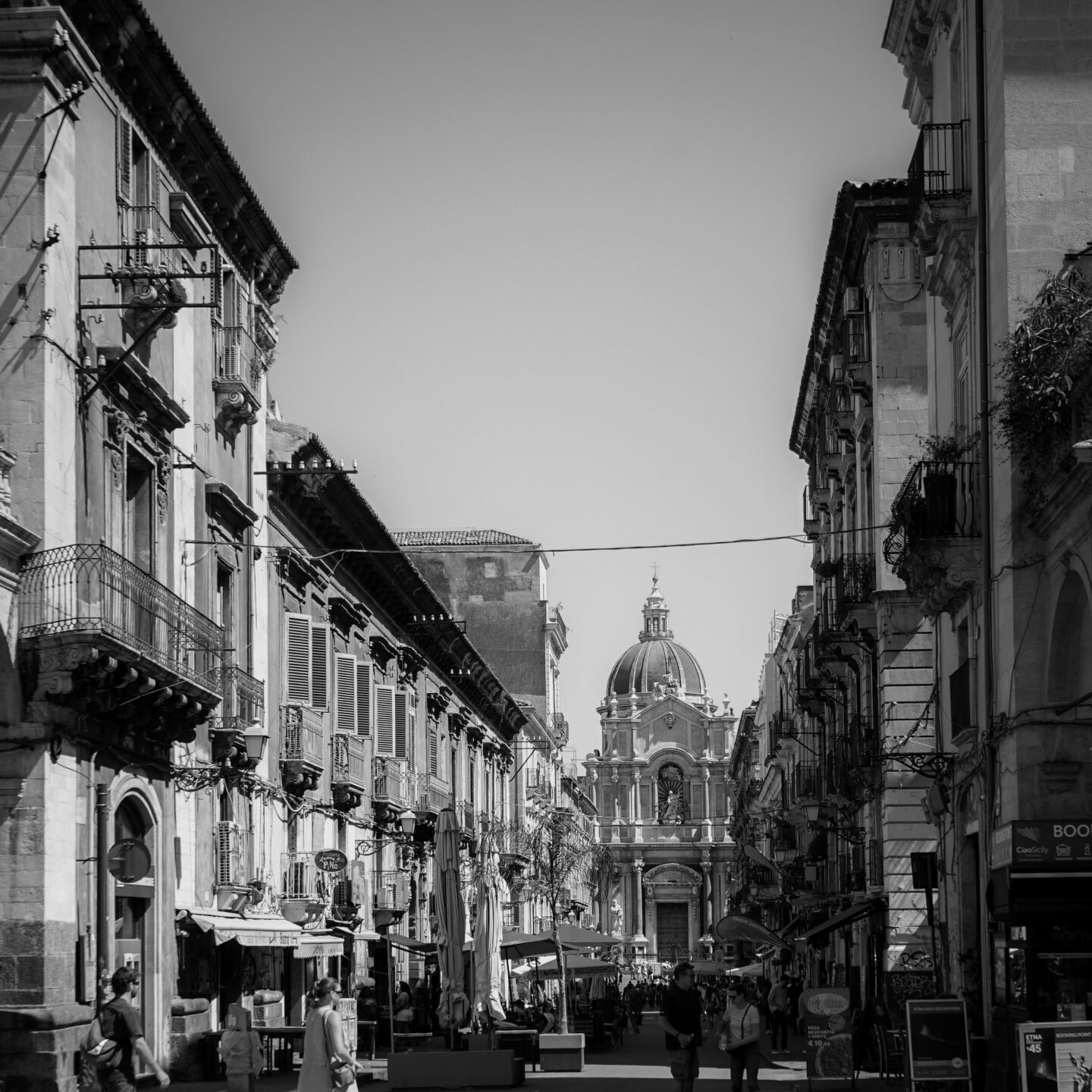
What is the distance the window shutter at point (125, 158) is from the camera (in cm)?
2480

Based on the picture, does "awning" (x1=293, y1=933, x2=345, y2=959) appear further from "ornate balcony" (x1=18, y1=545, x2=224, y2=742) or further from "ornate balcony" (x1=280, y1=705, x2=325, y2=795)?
"ornate balcony" (x1=18, y1=545, x2=224, y2=742)

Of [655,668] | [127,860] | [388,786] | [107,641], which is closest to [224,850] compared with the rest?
[127,860]

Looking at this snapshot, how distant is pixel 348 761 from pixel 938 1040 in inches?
772

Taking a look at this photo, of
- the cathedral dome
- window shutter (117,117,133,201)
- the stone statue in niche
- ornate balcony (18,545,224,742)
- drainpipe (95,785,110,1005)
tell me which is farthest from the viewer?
the cathedral dome

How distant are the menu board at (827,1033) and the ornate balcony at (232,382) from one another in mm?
11715

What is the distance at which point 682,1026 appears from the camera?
20812 millimetres

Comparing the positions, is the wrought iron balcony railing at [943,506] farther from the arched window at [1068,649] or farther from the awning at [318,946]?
the awning at [318,946]

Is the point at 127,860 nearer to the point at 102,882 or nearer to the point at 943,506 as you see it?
the point at 102,882

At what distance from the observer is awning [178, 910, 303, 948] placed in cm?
2716

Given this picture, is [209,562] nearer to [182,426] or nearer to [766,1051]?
[182,426]

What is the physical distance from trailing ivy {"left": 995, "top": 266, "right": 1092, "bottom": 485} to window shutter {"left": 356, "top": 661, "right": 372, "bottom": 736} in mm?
21737

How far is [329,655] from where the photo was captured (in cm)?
3738

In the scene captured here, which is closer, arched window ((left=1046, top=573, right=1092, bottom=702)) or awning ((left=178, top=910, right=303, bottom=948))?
arched window ((left=1046, top=573, right=1092, bottom=702))

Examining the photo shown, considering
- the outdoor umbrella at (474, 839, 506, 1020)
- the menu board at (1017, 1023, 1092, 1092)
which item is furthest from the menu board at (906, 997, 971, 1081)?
the outdoor umbrella at (474, 839, 506, 1020)
